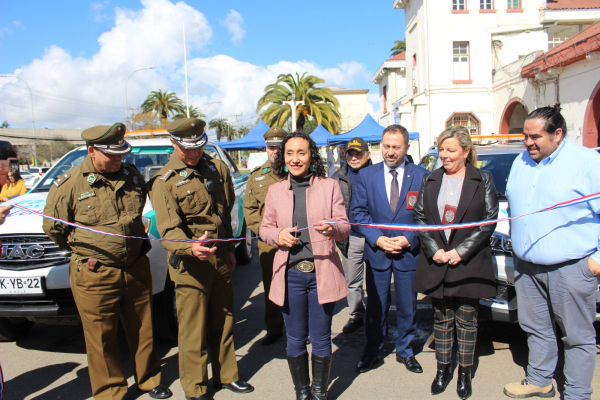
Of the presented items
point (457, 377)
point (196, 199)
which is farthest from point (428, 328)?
point (196, 199)

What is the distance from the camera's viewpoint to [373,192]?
3.89 m

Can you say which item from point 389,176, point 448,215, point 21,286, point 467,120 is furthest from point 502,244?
point 467,120

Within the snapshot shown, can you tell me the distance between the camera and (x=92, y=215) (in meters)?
3.22

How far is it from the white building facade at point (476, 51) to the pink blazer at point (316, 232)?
20.1m

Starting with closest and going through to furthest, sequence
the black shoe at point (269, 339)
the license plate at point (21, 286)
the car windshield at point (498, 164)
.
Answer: the license plate at point (21, 286)
the black shoe at point (269, 339)
the car windshield at point (498, 164)

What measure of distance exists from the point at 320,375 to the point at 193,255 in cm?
125

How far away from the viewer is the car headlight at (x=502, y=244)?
3.84 meters

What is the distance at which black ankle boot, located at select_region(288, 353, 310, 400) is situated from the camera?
3115 millimetres

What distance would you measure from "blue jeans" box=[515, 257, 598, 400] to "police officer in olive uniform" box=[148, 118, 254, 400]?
2.29 m

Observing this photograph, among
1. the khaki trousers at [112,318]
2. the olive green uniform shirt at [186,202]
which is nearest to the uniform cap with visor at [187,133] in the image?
the olive green uniform shirt at [186,202]

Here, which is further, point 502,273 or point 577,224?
point 502,273

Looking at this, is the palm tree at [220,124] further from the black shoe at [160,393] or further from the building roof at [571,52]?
the black shoe at [160,393]

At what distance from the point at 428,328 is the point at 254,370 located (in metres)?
2.03

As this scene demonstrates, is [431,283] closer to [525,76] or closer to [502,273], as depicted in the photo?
[502,273]
